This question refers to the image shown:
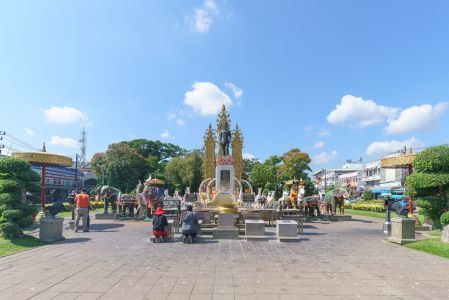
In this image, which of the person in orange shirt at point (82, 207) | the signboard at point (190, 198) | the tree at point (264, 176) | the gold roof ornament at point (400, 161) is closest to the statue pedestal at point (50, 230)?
the person in orange shirt at point (82, 207)

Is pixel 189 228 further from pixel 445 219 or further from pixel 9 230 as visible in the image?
pixel 445 219

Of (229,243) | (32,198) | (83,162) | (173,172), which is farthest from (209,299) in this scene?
(83,162)

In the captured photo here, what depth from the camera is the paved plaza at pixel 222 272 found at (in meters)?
6.53

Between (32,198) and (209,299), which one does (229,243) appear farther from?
(32,198)

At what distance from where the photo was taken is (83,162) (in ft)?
383

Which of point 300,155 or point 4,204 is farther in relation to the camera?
point 300,155

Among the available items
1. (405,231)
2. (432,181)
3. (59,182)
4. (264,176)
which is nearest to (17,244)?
(405,231)

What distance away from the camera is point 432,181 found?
40.4ft

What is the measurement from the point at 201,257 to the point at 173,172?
153 feet

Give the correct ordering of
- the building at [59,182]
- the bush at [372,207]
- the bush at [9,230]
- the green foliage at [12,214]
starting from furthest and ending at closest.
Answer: the building at [59,182] < the bush at [372,207] < the green foliage at [12,214] < the bush at [9,230]

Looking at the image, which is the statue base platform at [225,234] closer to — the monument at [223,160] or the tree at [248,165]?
the monument at [223,160]

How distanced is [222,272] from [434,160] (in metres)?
9.31

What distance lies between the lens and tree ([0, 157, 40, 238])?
12.1 meters

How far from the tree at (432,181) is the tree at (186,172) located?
42.1 meters
